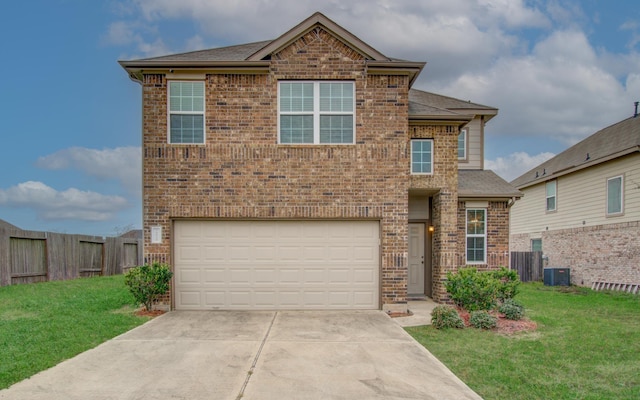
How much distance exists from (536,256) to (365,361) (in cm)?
1656

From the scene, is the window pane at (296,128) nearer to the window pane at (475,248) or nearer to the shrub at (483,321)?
the shrub at (483,321)

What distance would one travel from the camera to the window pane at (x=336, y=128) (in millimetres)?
10398

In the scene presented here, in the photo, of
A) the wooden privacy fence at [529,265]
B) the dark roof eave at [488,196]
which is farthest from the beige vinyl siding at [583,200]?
the dark roof eave at [488,196]

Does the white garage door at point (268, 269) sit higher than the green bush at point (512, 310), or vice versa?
the white garage door at point (268, 269)

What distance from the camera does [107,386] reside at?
5246 mm

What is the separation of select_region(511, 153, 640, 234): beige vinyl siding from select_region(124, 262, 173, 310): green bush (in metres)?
15.9

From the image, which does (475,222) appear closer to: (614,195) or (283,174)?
(283,174)

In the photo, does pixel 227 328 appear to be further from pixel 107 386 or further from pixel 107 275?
pixel 107 275

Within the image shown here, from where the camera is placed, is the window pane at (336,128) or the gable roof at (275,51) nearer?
the gable roof at (275,51)

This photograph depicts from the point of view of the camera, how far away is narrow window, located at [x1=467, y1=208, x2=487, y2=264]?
40.1 ft

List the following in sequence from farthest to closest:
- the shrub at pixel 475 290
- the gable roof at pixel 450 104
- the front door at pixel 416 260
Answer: the gable roof at pixel 450 104
the front door at pixel 416 260
the shrub at pixel 475 290

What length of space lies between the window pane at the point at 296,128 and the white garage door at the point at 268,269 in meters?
2.23

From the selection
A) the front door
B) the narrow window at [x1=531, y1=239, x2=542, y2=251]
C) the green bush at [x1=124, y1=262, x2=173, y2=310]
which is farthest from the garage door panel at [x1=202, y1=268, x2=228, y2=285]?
the narrow window at [x1=531, y1=239, x2=542, y2=251]

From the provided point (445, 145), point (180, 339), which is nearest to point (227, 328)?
point (180, 339)
